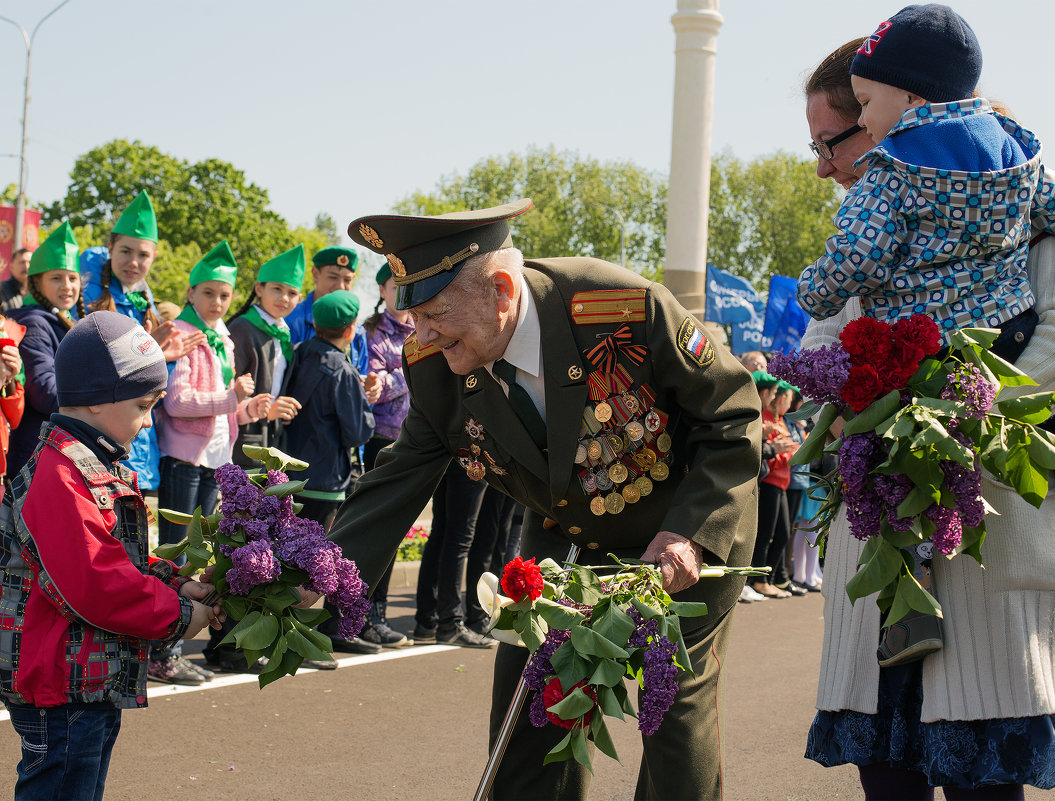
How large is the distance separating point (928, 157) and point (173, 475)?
4793 mm

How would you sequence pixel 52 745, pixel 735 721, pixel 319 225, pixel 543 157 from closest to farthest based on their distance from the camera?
pixel 52 745, pixel 735 721, pixel 543 157, pixel 319 225

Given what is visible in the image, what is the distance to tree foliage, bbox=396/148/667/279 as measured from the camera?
60.7 meters

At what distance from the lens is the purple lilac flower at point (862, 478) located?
2.34 m

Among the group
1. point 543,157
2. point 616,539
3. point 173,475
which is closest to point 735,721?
point 616,539

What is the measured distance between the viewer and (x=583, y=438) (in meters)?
3.15

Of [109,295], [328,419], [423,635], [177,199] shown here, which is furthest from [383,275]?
[177,199]

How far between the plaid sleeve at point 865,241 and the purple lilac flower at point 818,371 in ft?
0.47

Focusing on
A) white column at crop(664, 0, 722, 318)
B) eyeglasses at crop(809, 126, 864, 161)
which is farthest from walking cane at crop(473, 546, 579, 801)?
white column at crop(664, 0, 722, 318)

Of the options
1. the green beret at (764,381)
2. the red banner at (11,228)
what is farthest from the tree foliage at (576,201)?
the green beret at (764,381)

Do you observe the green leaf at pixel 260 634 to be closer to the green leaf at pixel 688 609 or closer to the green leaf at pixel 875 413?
the green leaf at pixel 688 609

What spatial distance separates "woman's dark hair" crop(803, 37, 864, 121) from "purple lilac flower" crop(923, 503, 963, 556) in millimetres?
1218

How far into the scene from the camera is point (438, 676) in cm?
628

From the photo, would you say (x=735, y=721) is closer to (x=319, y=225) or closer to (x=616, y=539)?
(x=616, y=539)

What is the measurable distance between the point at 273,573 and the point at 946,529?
1634mm
